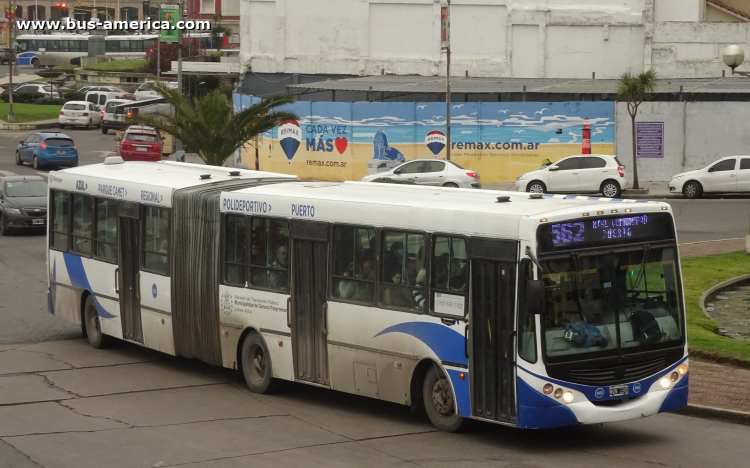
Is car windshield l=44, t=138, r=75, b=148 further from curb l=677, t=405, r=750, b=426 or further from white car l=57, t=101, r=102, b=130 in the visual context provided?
curb l=677, t=405, r=750, b=426

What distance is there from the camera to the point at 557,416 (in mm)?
10172

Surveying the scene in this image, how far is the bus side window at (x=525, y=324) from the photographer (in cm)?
1016

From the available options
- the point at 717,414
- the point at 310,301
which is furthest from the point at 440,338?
the point at 717,414

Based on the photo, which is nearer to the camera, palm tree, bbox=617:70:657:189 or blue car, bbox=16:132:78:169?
palm tree, bbox=617:70:657:189

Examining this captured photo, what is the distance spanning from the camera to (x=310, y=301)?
41.7ft

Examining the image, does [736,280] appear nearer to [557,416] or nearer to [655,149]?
[557,416]

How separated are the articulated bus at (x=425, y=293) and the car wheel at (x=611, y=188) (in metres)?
22.5

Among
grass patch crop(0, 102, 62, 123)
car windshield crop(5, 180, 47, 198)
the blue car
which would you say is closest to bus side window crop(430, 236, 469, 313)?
car windshield crop(5, 180, 47, 198)

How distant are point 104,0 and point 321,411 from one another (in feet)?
495

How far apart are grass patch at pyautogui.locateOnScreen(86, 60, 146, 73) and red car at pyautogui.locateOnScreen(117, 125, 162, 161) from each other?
43.1 meters

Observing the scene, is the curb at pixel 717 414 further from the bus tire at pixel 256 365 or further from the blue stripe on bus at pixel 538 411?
the bus tire at pixel 256 365

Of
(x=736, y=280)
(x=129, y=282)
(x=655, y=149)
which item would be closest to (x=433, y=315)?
(x=129, y=282)

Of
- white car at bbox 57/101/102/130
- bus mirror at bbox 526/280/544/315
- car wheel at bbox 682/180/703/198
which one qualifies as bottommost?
car wheel at bbox 682/180/703/198

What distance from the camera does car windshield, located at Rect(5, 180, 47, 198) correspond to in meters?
30.8
